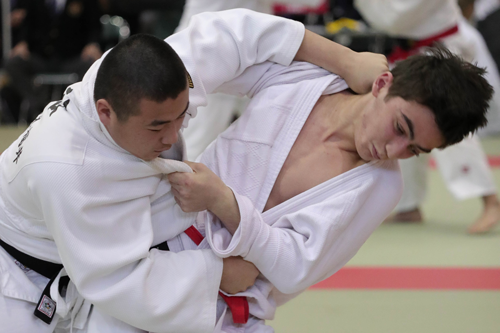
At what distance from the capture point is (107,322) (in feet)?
5.30

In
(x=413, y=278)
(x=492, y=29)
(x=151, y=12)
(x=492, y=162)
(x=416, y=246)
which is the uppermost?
(x=413, y=278)

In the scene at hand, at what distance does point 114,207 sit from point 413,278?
6.39 ft

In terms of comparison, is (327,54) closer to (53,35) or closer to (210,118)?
(210,118)

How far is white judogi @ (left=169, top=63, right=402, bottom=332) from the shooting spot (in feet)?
5.53

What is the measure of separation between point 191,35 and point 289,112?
0.40 m

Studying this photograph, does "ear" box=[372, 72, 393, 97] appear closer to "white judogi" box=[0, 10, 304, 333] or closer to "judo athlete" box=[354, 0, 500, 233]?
"white judogi" box=[0, 10, 304, 333]

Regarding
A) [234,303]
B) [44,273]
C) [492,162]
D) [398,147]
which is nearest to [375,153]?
[398,147]

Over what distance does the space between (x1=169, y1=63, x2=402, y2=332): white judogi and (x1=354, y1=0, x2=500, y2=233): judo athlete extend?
6.38 ft

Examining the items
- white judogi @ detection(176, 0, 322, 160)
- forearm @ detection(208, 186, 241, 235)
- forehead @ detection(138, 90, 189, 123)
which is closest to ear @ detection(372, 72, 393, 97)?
forearm @ detection(208, 186, 241, 235)

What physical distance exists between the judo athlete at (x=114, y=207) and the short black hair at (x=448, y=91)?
0.54 metres

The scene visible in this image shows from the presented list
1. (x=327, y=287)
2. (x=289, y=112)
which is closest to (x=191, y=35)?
(x=289, y=112)

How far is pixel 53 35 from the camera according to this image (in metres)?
7.95

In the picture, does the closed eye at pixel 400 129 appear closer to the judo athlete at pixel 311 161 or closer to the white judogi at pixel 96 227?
the judo athlete at pixel 311 161

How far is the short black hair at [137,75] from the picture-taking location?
131 centimetres
